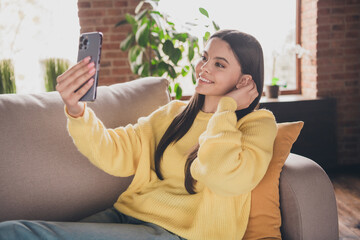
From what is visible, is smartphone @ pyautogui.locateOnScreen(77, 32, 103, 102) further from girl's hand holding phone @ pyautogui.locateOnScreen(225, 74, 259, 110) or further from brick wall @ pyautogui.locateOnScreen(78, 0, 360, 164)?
brick wall @ pyautogui.locateOnScreen(78, 0, 360, 164)

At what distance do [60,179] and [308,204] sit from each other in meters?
0.85

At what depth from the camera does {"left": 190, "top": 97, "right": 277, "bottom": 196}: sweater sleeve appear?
108cm

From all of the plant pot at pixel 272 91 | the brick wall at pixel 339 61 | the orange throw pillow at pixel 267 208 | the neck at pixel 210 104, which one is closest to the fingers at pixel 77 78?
the neck at pixel 210 104

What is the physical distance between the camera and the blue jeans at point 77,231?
3.09ft

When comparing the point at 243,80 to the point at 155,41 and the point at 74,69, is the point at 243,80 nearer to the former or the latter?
Answer: the point at 74,69

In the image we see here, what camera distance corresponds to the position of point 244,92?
1253 mm

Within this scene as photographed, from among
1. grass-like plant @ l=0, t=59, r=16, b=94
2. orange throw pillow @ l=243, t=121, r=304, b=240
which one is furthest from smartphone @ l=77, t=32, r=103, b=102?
grass-like plant @ l=0, t=59, r=16, b=94

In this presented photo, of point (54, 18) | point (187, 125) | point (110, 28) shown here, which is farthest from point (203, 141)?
point (54, 18)

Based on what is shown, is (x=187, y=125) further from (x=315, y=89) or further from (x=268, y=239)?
(x=315, y=89)

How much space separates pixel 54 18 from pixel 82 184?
249cm

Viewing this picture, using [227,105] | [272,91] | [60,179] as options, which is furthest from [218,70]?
[272,91]

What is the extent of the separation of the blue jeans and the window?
2.46 metres

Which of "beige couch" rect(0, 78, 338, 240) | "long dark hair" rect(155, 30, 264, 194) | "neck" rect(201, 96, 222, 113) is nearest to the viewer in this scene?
"beige couch" rect(0, 78, 338, 240)

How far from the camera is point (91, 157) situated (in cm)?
123
